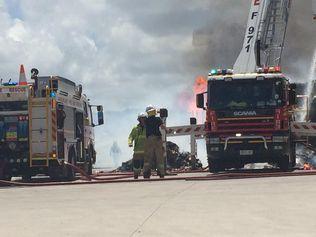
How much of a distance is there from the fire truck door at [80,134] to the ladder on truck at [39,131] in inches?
100

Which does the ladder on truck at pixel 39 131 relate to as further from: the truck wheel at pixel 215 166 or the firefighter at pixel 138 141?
the truck wheel at pixel 215 166

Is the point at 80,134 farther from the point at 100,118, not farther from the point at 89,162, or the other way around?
the point at 100,118

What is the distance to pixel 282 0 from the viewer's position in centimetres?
2464

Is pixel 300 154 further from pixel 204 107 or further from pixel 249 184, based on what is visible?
pixel 249 184

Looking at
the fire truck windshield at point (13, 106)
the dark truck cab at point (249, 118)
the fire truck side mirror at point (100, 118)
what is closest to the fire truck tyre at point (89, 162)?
the fire truck side mirror at point (100, 118)

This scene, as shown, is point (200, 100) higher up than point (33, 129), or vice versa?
point (200, 100)

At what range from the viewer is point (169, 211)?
8.58m

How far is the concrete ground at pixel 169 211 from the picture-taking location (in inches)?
282

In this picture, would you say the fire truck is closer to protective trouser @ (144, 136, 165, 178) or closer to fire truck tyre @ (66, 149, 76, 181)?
fire truck tyre @ (66, 149, 76, 181)

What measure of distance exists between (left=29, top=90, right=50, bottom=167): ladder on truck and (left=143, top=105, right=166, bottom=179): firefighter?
113 inches

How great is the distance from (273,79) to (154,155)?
3.82 m

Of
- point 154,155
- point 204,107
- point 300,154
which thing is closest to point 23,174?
point 154,155

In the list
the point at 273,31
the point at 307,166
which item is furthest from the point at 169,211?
the point at 273,31

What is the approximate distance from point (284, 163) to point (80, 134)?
21.4 feet
